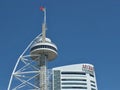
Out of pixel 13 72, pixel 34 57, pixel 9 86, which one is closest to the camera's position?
pixel 9 86

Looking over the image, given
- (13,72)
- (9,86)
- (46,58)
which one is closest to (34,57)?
(46,58)

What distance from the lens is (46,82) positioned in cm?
18662

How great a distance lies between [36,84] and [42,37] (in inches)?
1117

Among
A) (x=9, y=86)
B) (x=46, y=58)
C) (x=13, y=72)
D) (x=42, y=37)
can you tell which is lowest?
(x=9, y=86)

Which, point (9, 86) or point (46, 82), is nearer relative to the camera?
point (9, 86)

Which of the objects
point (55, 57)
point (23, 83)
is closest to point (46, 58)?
point (55, 57)

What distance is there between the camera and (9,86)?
166 metres

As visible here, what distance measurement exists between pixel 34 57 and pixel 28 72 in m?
12.7

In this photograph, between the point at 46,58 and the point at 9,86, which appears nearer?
the point at 9,86

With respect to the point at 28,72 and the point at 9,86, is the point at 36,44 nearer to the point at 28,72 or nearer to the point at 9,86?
the point at 28,72

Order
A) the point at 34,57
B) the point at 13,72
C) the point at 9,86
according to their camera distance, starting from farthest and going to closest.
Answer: the point at 34,57, the point at 13,72, the point at 9,86

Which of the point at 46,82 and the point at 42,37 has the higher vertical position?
the point at 42,37

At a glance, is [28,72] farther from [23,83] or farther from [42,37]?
[42,37]

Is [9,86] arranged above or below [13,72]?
below
